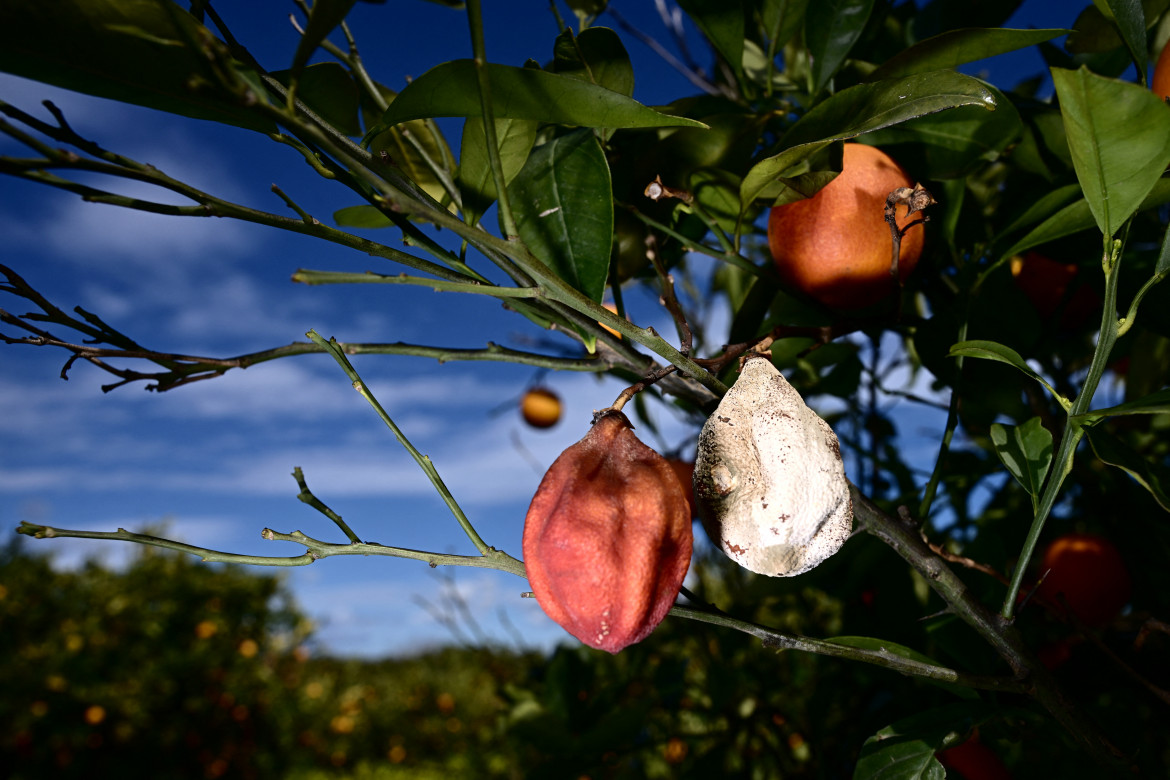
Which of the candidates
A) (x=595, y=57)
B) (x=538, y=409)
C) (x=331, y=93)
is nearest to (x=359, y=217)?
(x=331, y=93)

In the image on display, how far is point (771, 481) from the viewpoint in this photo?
0.32m

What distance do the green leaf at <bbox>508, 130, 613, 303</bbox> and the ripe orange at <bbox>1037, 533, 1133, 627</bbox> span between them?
2.07 feet

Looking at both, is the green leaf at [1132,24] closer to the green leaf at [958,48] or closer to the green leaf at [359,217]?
the green leaf at [958,48]

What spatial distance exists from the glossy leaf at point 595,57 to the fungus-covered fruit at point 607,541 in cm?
27

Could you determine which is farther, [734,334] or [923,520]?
[734,334]

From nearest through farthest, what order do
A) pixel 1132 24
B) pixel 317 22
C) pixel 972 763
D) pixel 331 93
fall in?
1. pixel 317 22
2. pixel 1132 24
3. pixel 331 93
4. pixel 972 763

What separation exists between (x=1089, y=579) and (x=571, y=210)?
2.32ft

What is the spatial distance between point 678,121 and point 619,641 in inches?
10.6

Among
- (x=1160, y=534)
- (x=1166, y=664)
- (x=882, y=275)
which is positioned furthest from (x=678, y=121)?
(x=1166, y=664)

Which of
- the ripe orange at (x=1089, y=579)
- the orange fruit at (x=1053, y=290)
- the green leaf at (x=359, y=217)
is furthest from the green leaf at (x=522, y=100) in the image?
the ripe orange at (x=1089, y=579)

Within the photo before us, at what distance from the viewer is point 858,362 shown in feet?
2.58

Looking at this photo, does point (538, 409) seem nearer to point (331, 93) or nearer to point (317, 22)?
point (331, 93)

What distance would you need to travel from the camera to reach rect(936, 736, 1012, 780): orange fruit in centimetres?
61

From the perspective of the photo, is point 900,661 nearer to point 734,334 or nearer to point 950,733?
point 950,733
